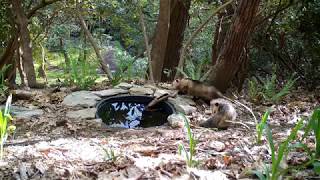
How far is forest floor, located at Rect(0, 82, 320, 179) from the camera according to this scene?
2104 millimetres

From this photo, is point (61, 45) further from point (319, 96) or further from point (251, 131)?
point (251, 131)

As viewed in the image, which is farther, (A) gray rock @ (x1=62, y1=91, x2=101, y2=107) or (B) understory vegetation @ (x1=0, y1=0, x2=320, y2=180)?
(A) gray rock @ (x1=62, y1=91, x2=101, y2=107)

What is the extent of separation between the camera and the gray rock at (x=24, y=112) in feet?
11.8

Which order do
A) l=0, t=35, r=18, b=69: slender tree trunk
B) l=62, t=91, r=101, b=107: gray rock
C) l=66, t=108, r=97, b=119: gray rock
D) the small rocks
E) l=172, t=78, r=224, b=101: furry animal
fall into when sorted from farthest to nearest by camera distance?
l=0, t=35, r=18, b=69: slender tree trunk, l=172, t=78, r=224, b=101: furry animal, l=62, t=91, r=101, b=107: gray rock, l=66, t=108, r=97, b=119: gray rock, the small rocks

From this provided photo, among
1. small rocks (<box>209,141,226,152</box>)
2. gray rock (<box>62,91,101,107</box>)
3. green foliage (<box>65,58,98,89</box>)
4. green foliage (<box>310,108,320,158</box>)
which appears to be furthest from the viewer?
green foliage (<box>65,58,98,89</box>)

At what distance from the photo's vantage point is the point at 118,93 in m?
4.14

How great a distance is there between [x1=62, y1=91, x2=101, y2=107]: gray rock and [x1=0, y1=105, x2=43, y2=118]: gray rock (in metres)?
0.31

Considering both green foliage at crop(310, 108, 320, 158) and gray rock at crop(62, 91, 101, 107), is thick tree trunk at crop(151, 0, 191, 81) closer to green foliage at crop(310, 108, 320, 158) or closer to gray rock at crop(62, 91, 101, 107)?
gray rock at crop(62, 91, 101, 107)

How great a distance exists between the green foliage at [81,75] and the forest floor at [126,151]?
1001 millimetres

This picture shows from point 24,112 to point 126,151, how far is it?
160cm

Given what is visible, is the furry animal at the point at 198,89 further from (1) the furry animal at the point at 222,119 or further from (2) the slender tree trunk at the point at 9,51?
(2) the slender tree trunk at the point at 9,51

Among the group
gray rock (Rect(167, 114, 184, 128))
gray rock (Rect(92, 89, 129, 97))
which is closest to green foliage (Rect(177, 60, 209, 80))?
gray rock (Rect(92, 89, 129, 97))

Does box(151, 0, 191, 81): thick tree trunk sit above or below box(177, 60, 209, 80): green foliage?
above

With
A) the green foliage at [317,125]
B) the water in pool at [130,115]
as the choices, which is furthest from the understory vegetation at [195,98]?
the water in pool at [130,115]
